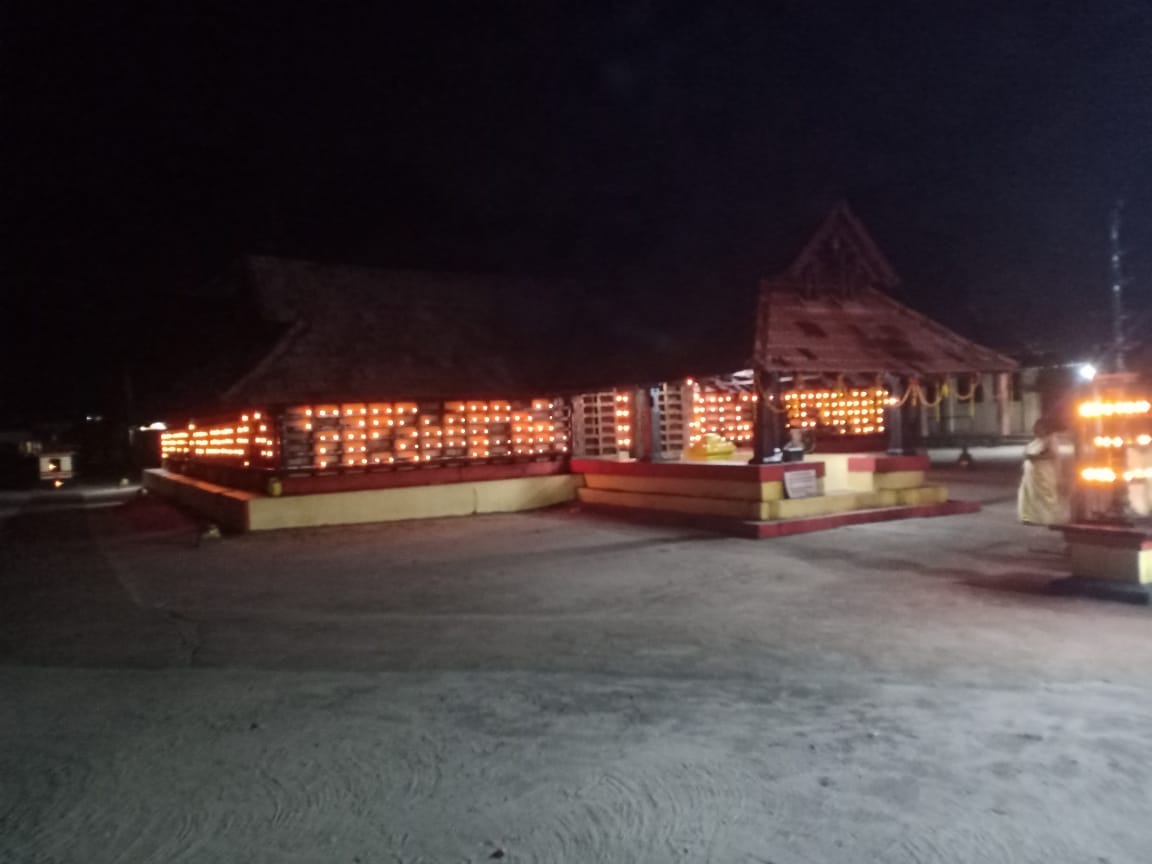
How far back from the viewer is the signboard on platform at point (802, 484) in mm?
14750

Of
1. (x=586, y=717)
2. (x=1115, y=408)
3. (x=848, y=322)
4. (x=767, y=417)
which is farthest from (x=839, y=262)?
(x=586, y=717)

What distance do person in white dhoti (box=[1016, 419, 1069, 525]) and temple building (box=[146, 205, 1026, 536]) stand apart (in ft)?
12.3

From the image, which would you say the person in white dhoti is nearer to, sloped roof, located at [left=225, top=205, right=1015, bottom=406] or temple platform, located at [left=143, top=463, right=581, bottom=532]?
sloped roof, located at [left=225, top=205, right=1015, bottom=406]

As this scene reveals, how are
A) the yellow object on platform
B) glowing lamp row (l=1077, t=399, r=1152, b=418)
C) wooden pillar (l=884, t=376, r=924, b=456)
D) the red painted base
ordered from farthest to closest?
the yellow object on platform, wooden pillar (l=884, t=376, r=924, b=456), the red painted base, glowing lamp row (l=1077, t=399, r=1152, b=418)

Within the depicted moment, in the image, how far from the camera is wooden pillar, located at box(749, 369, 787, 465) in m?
15.4

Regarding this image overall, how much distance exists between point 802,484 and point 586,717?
9928mm

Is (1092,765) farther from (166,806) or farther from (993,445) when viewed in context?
(993,445)

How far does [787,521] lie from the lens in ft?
47.0

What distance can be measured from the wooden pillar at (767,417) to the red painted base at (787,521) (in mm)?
1342

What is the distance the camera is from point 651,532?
1509cm

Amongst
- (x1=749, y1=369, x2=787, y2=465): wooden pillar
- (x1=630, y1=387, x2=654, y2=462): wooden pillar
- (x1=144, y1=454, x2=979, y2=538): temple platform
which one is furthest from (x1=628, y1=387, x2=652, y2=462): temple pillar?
(x1=749, y1=369, x2=787, y2=465): wooden pillar

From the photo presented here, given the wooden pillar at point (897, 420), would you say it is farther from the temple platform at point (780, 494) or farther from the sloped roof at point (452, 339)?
the sloped roof at point (452, 339)

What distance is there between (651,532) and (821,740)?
983 centimetres

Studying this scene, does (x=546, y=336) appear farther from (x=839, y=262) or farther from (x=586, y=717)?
(x=586, y=717)
